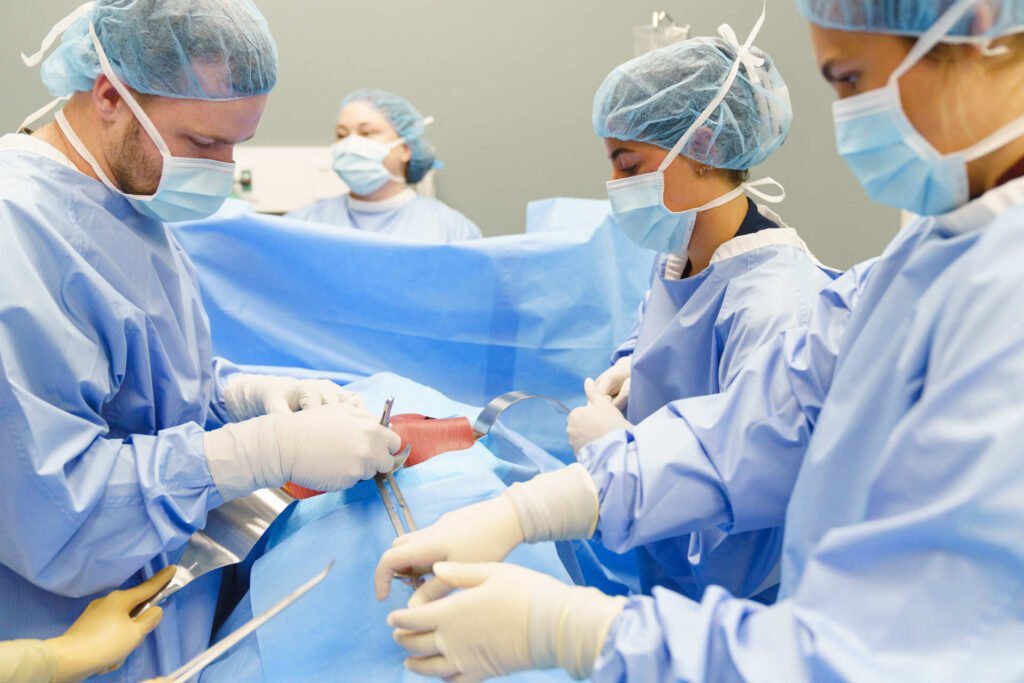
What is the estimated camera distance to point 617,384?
1837 millimetres

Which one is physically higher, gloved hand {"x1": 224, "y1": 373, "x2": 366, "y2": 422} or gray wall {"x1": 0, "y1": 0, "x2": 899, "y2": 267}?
gray wall {"x1": 0, "y1": 0, "x2": 899, "y2": 267}

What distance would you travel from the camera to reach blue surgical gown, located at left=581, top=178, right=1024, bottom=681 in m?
0.57

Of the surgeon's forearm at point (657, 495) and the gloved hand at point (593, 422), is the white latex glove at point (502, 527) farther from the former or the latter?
the gloved hand at point (593, 422)

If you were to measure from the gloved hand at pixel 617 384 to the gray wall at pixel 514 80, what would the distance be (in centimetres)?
168

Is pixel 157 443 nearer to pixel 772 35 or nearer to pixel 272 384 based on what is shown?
pixel 272 384

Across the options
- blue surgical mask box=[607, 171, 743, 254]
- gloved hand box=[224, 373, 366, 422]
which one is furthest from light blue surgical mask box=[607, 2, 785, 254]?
gloved hand box=[224, 373, 366, 422]

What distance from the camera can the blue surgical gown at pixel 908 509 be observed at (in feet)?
1.88

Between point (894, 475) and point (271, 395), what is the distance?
3.94ft

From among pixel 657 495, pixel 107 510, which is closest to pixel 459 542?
pixel 657 495

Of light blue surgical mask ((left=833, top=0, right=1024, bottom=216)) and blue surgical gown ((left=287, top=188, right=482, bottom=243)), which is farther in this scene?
blue surgical gown ((left=287, top=188, right=482, bottom=243))

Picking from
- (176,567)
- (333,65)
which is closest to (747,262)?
(176,567)

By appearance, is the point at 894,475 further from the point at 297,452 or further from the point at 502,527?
the point at 297,452

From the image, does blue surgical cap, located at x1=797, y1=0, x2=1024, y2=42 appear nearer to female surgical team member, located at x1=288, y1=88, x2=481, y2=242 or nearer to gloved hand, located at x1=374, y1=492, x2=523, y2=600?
gloved hand, located at x1=374, y1=492, x2=523, y2=600

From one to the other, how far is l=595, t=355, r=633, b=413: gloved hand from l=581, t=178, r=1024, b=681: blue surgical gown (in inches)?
33.7
